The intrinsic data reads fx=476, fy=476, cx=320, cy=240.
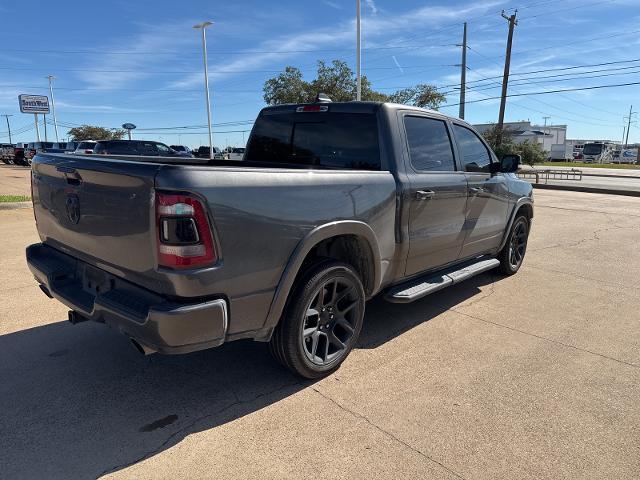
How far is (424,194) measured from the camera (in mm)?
3963

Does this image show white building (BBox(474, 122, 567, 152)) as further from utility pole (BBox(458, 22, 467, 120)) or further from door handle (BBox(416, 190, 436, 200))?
door handle (BBox(416, 190, 436, 200))

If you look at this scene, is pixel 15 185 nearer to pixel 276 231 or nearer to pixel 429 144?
pixel 429 144

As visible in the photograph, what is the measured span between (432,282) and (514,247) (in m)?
2.49

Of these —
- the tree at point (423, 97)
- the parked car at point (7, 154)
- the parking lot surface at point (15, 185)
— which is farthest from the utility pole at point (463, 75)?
the parked car at point (7, 154)

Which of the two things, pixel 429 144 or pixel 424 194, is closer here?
pixel 424 194

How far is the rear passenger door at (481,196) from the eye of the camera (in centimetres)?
480

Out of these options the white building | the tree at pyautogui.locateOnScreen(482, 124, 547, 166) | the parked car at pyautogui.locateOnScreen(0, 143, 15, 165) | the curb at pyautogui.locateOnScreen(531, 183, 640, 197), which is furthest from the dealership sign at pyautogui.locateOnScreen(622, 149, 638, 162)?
the parked car at pyautogui.locateOnScreen(0, 143, 15, 165)

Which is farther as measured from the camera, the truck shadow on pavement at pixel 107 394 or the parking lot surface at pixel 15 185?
the parking lot surface at pixel 15 185

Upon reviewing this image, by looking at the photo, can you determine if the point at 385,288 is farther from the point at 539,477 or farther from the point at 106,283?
the point at 106,283

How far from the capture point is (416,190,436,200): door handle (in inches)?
154

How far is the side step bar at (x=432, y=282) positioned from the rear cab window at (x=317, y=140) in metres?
1.06

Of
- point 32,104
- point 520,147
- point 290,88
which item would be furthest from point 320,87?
point 32,104

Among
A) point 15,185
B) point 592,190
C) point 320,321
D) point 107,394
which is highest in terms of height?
point 320,321

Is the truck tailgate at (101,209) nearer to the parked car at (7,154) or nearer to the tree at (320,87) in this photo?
the tree at (320,87)
